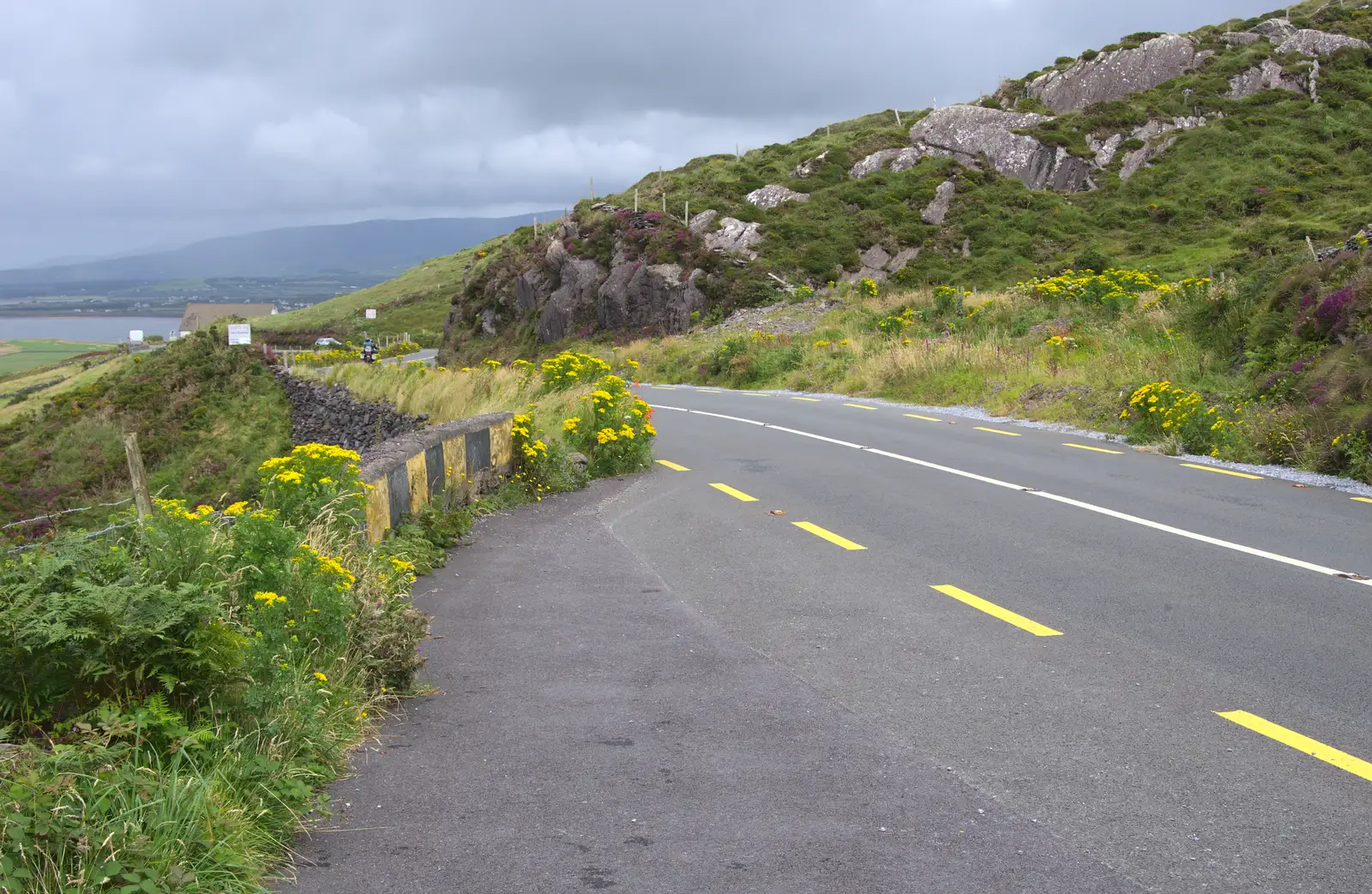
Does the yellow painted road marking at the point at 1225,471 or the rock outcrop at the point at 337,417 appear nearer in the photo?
the yellow painted road marking at the point at 1225,471

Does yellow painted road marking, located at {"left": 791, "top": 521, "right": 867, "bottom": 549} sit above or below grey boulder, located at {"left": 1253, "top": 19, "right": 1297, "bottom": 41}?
below

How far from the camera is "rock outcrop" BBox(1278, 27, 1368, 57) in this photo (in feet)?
210

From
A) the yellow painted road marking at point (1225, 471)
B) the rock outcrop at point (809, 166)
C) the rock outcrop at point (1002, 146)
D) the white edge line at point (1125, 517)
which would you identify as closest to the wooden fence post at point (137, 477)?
the white edge line at point (1125, 517)

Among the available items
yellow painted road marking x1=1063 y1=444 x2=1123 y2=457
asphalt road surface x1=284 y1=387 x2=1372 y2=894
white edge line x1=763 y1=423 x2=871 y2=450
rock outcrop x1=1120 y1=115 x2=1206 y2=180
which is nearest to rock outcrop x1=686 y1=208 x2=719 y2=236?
rock outcrop x1=1120 y1=115 x2=1206 y2=180

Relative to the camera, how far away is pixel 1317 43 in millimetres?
64688

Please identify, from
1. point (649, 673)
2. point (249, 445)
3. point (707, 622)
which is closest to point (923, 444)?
point (707, 622)

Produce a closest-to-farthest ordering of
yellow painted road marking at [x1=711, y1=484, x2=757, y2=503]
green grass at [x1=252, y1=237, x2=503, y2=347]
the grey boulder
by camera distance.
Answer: yellow painted road marking at [x1=711, y1=484, x2=757, y2=503] < the grey boulder < green grass at [x1=252, y1=237, x2=503, y2=347]

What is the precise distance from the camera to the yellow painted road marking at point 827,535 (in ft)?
29.5

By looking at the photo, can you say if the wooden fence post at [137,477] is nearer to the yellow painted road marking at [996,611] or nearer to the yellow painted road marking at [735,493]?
the yellow painted road marking at [996,611]

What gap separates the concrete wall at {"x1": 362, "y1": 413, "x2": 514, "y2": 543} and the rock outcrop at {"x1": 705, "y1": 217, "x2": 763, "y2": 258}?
40.1 metres

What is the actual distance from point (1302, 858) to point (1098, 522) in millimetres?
6042

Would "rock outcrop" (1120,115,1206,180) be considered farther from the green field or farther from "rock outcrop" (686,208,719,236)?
the green field

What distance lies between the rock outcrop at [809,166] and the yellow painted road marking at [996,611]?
5565 cm

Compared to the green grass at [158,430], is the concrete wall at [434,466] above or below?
above
